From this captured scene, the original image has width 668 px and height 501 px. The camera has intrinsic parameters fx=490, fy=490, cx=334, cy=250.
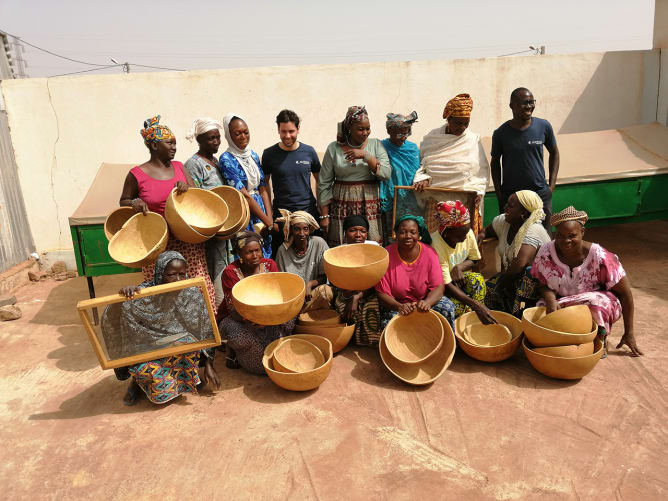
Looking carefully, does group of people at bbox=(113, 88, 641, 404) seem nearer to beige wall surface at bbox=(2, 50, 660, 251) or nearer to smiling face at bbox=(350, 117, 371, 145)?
smiling face at bbox=(350, 117, 371, 145)

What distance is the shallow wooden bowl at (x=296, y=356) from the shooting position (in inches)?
134

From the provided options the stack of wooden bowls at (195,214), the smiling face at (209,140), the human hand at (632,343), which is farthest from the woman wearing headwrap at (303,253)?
the human hand at (632,343)

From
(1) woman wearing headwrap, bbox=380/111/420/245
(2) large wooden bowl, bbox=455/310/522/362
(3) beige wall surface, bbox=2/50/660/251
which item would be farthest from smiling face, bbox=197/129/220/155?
(3) beige wall surface, bbox=2/50/660/251

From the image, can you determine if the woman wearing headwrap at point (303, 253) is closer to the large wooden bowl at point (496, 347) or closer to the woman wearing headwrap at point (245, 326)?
the woman wearing headwrap at point (245, 326)

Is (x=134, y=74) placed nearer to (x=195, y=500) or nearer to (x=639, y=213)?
(x=195, y=500)

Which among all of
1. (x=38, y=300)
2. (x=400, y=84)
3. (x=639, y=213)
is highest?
(x=400, y=84)

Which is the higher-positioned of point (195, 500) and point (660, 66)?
point (660, 66)

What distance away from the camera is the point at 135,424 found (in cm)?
303

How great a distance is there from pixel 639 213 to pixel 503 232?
2522mm

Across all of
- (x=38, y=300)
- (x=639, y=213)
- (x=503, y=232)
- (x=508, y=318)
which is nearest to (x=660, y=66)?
(x=639, y=213)

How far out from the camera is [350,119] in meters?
3.99

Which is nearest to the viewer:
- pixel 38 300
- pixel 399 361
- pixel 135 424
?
pixel 135 424

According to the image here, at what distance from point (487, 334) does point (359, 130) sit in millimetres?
1889

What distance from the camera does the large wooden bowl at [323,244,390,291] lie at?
11.1 ft
